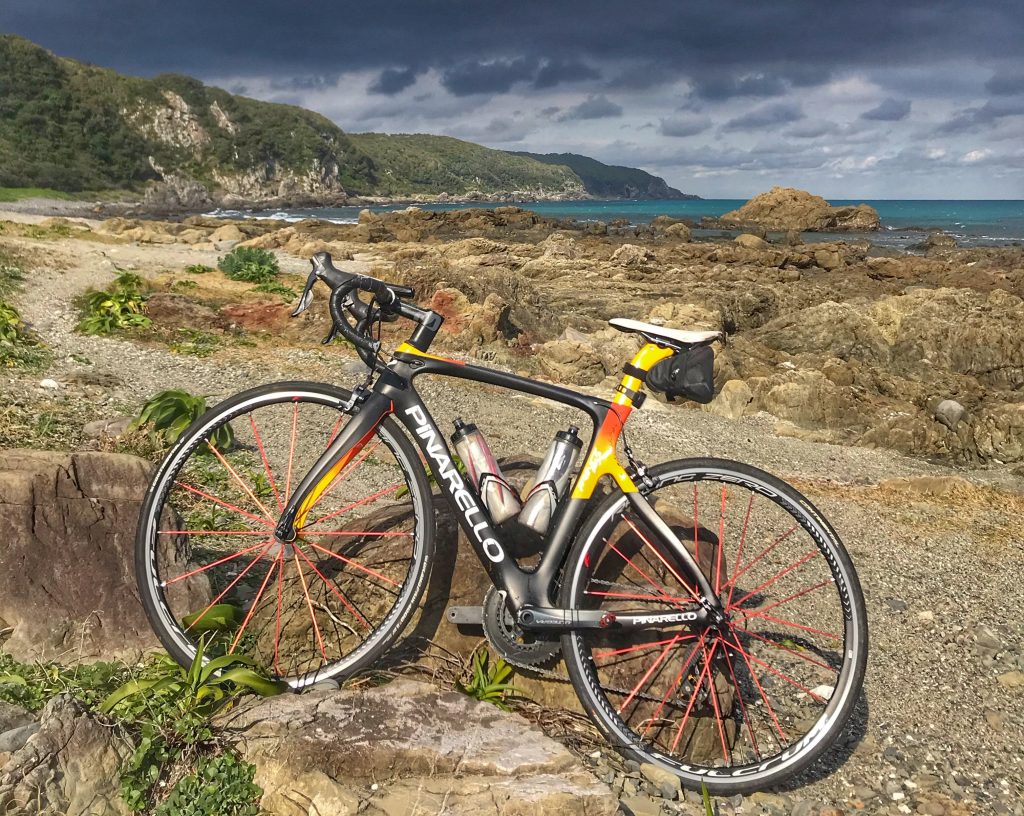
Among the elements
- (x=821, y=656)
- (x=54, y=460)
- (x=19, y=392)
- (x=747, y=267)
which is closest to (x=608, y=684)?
(x=821, y=656)

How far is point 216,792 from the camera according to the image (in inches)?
105

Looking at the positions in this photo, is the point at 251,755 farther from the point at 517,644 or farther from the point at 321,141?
the point at 321,141

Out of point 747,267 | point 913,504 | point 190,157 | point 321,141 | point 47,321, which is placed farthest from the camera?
point 321,141

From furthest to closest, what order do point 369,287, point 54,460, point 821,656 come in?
1. point 821,656
2. point 54,460
3. point 369,287

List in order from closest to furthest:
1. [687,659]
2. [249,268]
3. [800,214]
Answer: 1. [687,659]
2. [249,268]
3. [800,214]

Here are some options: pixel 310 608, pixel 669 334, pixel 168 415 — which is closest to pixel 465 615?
pixel 310 608

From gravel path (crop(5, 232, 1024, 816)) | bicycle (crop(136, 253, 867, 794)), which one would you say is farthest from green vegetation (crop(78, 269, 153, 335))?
bicycle (crop(136, 253, 867, 794))

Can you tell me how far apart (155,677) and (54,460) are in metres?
1.35

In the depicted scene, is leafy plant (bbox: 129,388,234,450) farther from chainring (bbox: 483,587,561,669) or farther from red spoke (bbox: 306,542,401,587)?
chainring (bbox: 483,587,561,669)

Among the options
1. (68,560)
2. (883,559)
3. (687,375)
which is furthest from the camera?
(883,559)

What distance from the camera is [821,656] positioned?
4785 mm

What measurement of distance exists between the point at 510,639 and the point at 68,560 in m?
2.23

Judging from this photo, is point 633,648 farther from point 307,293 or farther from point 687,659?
point 307,293

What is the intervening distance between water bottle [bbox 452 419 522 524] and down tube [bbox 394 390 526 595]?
0.05 metres
